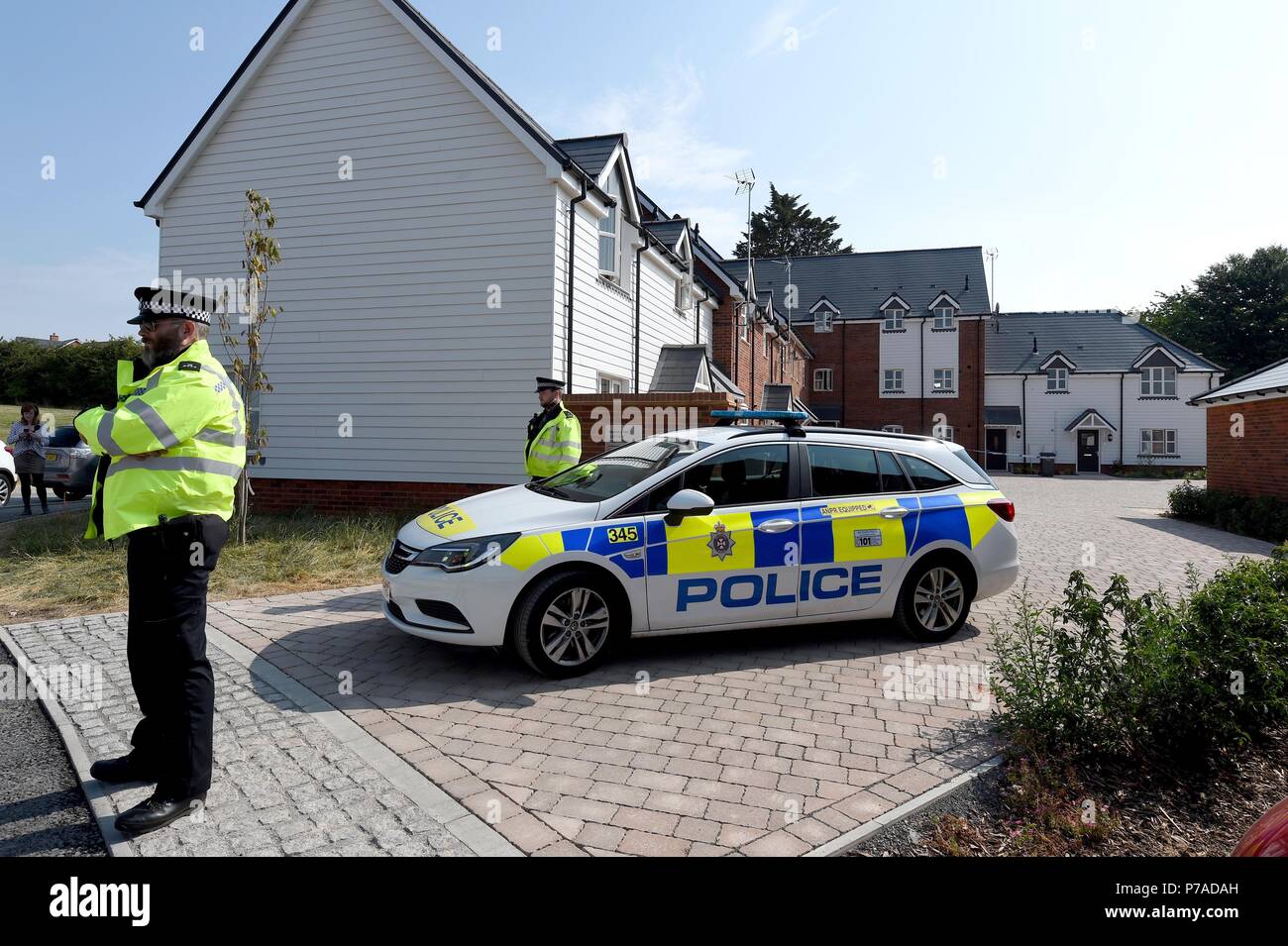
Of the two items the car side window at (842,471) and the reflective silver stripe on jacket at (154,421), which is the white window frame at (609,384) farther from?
the reflective silver stripe on jacket at (154,421)

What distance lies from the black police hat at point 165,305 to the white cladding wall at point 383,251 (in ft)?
28.9

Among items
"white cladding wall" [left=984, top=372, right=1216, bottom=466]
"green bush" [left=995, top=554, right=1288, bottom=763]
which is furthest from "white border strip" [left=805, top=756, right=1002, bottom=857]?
"white cladding wall" [left=984, top=372, right=1216, bottom=466]

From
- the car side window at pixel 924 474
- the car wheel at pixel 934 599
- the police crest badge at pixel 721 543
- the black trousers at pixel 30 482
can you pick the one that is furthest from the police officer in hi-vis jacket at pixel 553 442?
the black trousers at pixel 30 482

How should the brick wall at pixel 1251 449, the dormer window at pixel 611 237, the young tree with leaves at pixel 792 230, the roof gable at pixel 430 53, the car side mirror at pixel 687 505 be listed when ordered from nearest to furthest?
1. the car side mirror at pixel 687 505
2. the roof gable at pixel 430 53
3. the dormer window at pixel 611 237
4. the brick wall at pixel 1251 449
5. the young tree with leaves at pixel 792 230

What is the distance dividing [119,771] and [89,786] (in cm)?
16

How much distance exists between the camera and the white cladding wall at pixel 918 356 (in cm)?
4381

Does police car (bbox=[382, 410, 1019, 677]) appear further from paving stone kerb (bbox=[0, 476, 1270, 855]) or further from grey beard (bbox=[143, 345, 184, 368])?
grey beard (bbox=[143, 345, 184, 368])

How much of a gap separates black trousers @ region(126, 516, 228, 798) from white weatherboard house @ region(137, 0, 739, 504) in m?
9.05

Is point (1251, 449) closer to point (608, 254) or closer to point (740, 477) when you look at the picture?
point (608, 254)

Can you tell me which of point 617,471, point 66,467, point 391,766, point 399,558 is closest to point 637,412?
point 617,471

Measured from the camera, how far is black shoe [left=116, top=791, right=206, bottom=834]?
3.00m

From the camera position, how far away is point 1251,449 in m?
16.5
